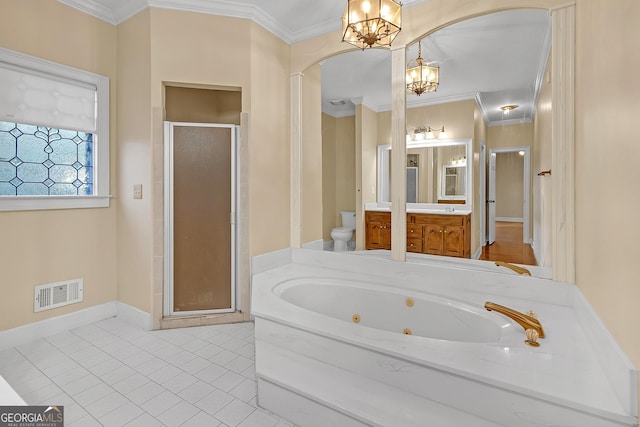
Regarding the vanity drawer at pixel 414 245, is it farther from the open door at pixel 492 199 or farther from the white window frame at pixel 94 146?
the white window frame at pixel 94 146

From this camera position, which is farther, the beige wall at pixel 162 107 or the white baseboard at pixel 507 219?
the beige wall at pixel 162 107

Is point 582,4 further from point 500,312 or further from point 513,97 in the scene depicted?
point 500,312

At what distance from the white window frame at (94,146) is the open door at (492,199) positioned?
10.3 feet

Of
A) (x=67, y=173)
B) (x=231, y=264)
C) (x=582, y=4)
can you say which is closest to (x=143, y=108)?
(x=67, y=173)

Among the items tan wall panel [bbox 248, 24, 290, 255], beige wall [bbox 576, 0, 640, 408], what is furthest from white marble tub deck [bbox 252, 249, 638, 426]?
tan wall panel [bbox 248, 24, 290, 255]

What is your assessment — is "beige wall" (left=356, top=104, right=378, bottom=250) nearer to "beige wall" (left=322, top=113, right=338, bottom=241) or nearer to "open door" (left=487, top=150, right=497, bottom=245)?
"beige wall" (left=322, top=113, right=338, bottom=241)

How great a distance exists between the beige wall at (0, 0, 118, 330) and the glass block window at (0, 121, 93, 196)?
19 centimetres

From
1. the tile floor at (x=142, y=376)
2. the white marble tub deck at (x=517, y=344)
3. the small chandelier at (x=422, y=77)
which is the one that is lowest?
the tile floor at (x=142, y=376)

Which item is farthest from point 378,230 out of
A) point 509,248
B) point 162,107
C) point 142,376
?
point 162,107

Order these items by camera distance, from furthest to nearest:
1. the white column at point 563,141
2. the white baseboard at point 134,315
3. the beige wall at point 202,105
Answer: the beige wall at point 202,105 → the white baseboard at point 134,315 → the white column at point 563,141

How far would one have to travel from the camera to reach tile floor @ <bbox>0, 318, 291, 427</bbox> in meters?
1.64

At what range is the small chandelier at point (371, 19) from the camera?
1854 millimetres

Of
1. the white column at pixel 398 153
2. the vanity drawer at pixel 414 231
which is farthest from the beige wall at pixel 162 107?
the vanity drawer at pixel 414 231

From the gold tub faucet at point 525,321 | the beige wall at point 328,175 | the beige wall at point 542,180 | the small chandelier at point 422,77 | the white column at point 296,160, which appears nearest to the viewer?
the gold tub faucet at point 525,321
